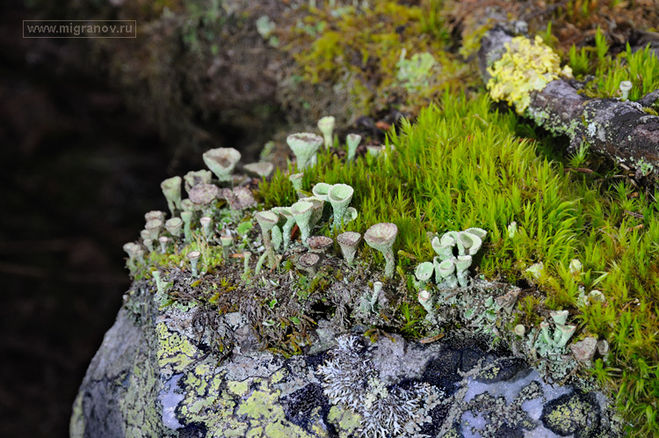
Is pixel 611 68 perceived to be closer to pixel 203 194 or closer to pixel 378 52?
pixel 378 52

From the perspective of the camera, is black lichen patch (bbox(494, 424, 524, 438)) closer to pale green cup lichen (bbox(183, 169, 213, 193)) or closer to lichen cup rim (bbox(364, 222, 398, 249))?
lichen cup rim (bbox(364, 222, 398, 249))

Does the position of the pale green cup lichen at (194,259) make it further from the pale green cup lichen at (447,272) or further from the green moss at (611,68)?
the green moss at (611,68)

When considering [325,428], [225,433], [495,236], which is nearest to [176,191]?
[225,433]

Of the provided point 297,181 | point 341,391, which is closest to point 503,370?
point 341,391

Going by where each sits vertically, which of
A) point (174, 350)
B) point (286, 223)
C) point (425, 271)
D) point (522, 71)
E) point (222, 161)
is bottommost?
point (174, 350)

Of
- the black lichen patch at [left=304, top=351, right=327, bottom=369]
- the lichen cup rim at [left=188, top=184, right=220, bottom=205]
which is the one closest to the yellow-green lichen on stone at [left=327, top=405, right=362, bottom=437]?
the black lichen patch at [left=304, top=351, right=327, bottom=369]

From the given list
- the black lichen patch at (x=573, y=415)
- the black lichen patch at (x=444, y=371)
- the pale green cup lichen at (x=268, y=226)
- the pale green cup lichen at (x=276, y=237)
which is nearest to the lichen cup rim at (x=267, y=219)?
the pale green cup lichen at (x=268, y=226)
